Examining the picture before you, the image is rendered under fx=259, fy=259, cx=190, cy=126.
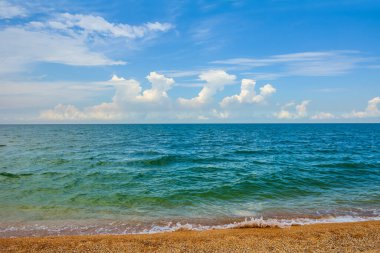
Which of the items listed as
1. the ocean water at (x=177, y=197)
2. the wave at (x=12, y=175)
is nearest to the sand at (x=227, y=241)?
the ocean water at (x=177, y=197)

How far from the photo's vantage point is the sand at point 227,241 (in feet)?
28.3

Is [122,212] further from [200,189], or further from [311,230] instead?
[311,230]

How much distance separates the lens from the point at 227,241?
920cm

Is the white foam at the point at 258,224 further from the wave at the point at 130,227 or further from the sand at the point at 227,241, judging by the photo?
the sand at the point at 227,241

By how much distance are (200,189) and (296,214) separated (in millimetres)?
6635

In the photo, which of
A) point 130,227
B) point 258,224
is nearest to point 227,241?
point 258,224

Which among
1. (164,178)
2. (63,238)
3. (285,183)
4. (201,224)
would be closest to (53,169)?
(164,178)

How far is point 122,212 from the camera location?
1363 cm

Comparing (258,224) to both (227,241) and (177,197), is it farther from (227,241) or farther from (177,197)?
(177,197)

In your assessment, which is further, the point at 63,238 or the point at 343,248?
the point at 63,238

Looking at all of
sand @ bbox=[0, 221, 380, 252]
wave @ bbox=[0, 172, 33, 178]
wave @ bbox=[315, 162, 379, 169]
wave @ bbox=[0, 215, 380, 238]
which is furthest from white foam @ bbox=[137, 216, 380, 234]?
wave @ bbox=[0, 172, 33, 178]

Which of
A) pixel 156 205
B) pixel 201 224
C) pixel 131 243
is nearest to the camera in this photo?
pixel 131 243

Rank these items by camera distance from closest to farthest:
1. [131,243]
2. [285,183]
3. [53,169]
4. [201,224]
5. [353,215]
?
[131,243]
[201,224]
[353,215]
[285,183]
[53,169]

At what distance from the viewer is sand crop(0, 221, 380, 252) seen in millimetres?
8625
